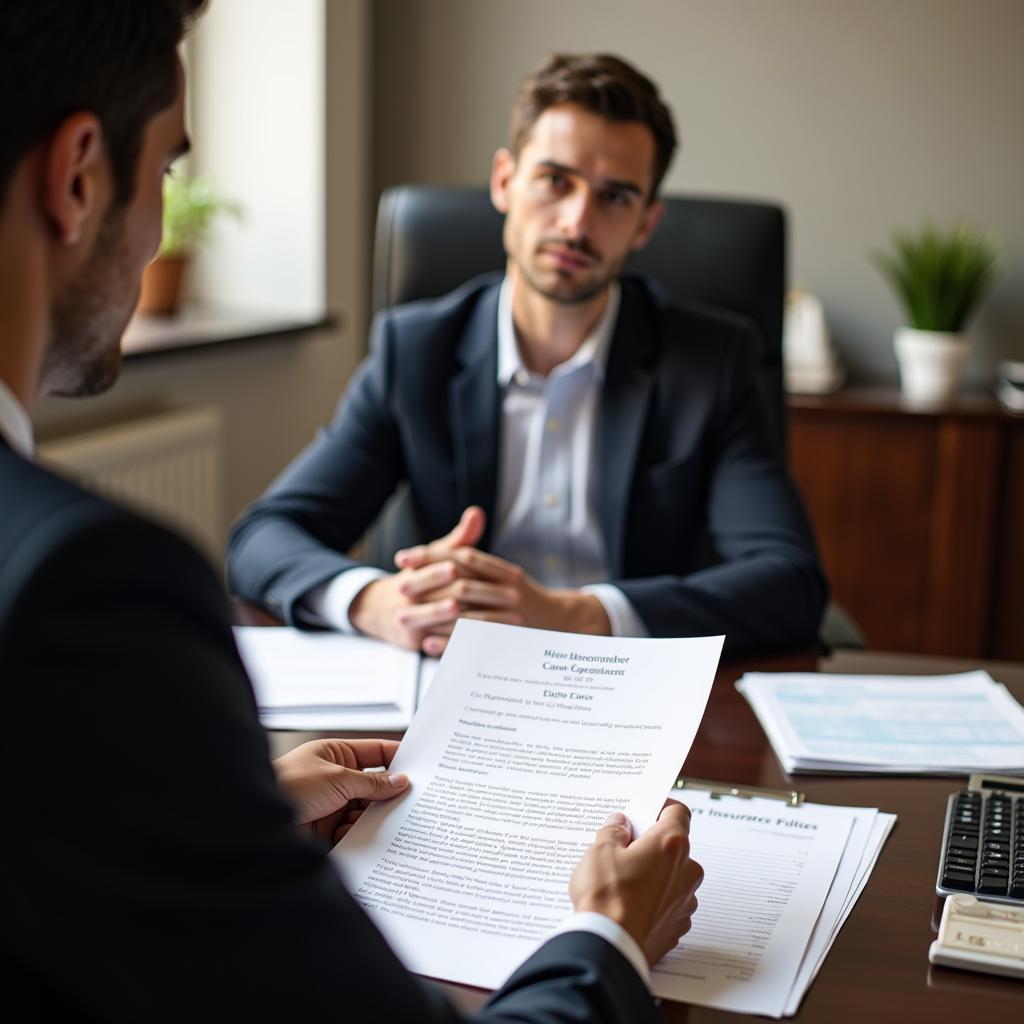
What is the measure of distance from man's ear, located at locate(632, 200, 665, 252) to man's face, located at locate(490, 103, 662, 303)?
0.16 ft

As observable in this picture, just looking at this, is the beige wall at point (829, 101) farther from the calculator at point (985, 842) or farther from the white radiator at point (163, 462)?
the calculator at point (985, 842)

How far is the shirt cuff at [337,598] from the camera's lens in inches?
58.1

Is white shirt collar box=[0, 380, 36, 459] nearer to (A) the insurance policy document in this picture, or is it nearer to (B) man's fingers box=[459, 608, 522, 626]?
(A) the insurance policy document

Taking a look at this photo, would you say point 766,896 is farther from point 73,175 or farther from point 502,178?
point 502,178

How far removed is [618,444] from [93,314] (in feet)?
3.94

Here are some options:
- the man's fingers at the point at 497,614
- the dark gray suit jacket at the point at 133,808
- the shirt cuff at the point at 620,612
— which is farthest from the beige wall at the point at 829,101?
the dark gray suit jacket at the point at 133,808

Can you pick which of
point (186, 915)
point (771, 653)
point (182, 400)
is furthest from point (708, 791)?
point (182, 400)

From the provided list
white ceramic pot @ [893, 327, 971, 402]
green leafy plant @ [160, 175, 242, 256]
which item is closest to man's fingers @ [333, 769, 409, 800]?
green leafy plant @ [160, 175, 242, 256]

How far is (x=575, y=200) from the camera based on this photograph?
1.85 meters

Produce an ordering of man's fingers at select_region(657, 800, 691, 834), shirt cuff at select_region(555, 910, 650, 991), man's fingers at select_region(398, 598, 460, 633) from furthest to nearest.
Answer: man's fingers at select_region(398, 598, 460, 633)
man's fingers at select_region(657, 800, 691, 834)
shirt cuff at select_region(555, 910, 650, 991)

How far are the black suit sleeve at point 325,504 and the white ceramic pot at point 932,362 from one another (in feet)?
5.30

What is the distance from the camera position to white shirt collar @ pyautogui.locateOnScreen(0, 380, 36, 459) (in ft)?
2.13

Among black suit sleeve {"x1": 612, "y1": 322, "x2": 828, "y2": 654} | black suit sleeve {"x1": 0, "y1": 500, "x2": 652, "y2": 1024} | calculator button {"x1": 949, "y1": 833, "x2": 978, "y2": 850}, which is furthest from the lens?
black suit sleeve {"x1": 612, "y1": 322, "x2": 828, "y2": 654}

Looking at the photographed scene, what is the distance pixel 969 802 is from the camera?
1.06 meters
